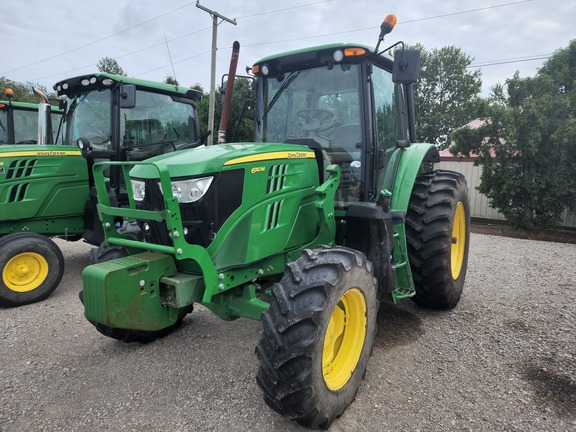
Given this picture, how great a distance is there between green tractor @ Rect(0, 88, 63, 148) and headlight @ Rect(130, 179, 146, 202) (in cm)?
542

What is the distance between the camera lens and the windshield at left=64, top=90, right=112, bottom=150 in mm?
5434

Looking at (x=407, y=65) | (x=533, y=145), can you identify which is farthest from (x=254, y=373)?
(x=533, y=145)

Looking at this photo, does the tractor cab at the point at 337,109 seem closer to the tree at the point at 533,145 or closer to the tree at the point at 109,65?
the tree at the point at 533,145

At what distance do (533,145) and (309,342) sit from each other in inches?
386

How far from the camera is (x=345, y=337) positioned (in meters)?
2.66

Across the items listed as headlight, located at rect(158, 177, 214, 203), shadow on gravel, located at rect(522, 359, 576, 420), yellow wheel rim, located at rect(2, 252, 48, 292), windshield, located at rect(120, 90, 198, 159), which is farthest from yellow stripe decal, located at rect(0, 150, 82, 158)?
shadow on gravel, located at rect(522, 359, 576, 420)

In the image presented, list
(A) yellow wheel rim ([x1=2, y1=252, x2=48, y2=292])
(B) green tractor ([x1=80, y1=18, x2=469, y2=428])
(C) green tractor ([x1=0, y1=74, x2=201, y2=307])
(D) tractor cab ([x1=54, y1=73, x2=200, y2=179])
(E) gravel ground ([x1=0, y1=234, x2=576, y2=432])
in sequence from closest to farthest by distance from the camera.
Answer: (B) green tractor ([x1=80, y1=18, x2=469, y2=428]), (E) gravel ground ([x1=0, y1=234, x2=576, y2=432]), (A) yellow wheel rim ([x1=2, y1=252, x2=48, y2=292]), (C) green tractor ([x1=0, y1=74, x2=201, y2=307]), (D) tractor cab ([x1=54, y1=73, x2=200, y2=179])

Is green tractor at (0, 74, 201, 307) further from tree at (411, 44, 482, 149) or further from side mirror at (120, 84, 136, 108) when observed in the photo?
tree at (411, 44, 482, 149)

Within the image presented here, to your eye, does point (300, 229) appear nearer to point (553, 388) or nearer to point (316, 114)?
point (316, 114)

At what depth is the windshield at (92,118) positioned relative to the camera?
5.43 m

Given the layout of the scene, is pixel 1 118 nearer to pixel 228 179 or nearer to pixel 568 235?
pixel 228 179

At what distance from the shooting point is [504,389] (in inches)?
108

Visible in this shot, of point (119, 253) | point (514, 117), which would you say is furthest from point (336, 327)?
point (514, 117)

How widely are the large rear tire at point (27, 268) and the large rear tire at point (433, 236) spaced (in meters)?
4.00
